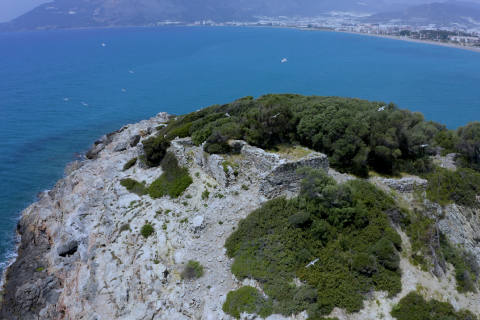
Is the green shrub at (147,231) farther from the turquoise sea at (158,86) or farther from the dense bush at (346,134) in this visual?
the turquoise sea at (158,86)

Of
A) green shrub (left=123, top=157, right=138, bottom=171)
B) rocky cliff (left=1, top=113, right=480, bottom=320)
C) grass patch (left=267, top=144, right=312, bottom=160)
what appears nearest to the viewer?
rocky cliff (left=1, top=113, right=480, bottom=320)

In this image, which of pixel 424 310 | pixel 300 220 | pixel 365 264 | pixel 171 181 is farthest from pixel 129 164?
pixel 424 310

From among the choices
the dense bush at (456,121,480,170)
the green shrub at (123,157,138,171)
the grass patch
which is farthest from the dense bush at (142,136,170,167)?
the dense bush at (456,121,480,170)

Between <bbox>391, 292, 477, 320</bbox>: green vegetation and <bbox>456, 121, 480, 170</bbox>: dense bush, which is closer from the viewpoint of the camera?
<bbox>391, 292, 477, 320</bbox>: green vegetation

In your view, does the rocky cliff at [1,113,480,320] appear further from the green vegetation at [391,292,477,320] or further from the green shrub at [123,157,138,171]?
the green shrub at [123,157,138,171]

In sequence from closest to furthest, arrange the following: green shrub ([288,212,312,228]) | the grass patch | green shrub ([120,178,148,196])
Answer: green shrub ([288,212,312,228]), the grass patch, green shrub ([120,178,148,196])

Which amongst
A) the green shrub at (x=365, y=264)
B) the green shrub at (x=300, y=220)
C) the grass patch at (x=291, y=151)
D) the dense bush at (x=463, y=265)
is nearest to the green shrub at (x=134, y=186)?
the grass patch at (x=291, y=151)

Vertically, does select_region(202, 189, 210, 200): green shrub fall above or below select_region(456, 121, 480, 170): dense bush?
below
